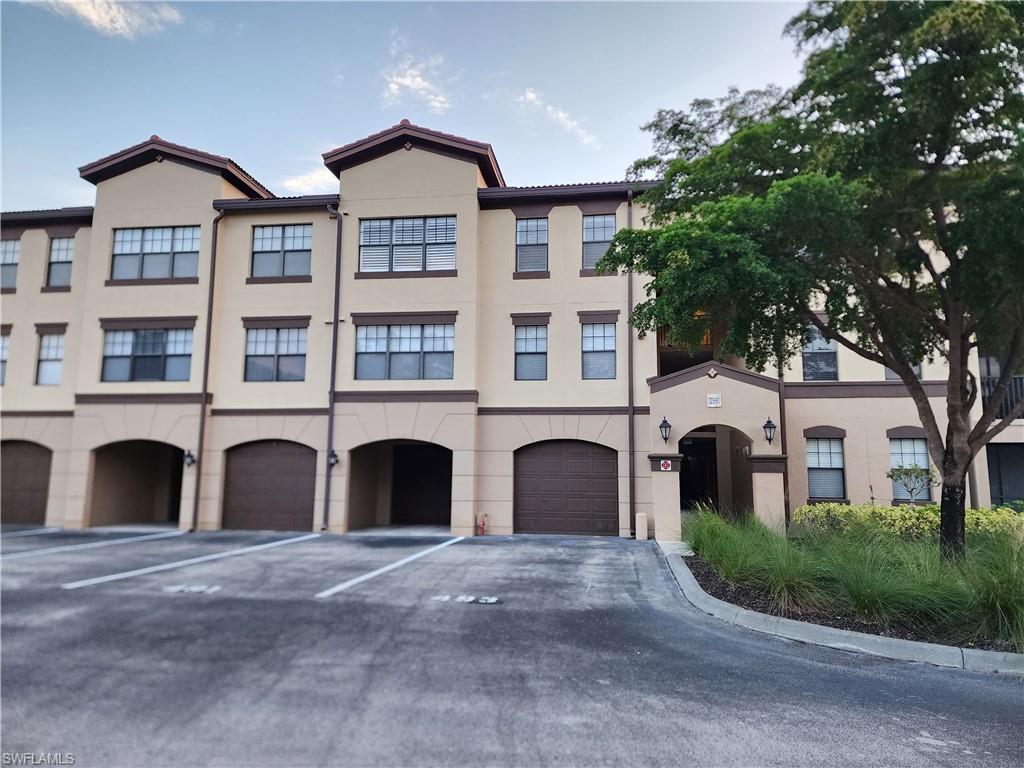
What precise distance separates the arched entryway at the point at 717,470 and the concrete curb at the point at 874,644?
6714 millimetres

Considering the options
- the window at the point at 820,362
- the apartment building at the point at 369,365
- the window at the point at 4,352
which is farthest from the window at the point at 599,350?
the window at the point at 4,352

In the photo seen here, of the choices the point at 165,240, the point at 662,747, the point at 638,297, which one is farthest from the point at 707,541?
the point at 165,240

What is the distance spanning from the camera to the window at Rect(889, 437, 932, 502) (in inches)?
645

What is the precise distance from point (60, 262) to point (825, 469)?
24065mm

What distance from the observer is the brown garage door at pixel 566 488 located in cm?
1706

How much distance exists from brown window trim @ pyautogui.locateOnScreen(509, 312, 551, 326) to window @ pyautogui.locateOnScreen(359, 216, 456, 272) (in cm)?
233

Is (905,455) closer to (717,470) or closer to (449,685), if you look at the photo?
(717,470)

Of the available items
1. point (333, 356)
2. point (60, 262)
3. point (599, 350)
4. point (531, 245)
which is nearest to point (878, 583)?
point (599, 350)

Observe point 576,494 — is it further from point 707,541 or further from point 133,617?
point 133,617

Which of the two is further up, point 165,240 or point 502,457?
point 165,240

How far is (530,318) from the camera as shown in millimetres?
17562

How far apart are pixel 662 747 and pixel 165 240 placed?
1976 centimetres

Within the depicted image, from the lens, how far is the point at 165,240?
739 inches

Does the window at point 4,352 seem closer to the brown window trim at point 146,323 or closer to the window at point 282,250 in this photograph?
the brown window trim at point 146,323
